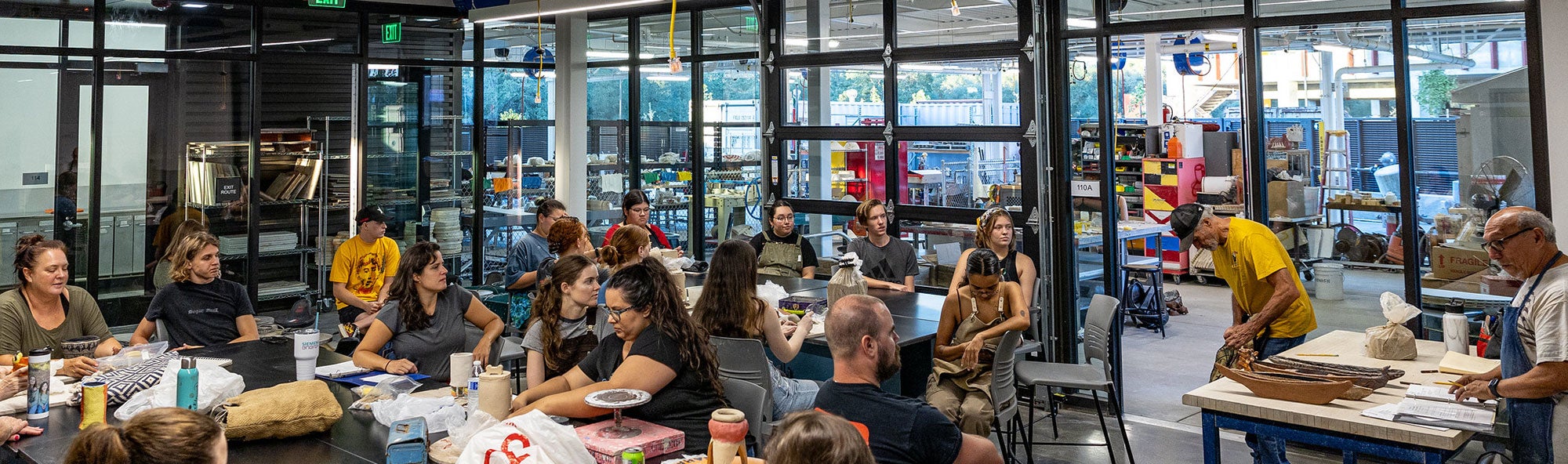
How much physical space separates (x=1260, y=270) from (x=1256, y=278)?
10cm

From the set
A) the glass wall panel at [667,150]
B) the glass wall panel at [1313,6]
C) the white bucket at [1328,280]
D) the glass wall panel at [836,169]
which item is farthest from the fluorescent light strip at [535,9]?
the white bucket at [1328,280]

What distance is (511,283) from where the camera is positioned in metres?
6.87

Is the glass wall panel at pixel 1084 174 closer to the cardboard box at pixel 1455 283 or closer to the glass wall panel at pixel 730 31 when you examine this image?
the cardboard box at pixel 1455 283

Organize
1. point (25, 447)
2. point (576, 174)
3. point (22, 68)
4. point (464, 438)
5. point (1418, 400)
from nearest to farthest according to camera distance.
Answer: point (464, 438)
point (25, 447)
point (1418, 400)
point (22, 68)
point (576, 174)

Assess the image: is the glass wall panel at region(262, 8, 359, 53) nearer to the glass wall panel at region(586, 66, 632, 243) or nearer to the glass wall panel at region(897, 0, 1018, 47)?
the glass wall panel at region(586, 66, 632, 243)

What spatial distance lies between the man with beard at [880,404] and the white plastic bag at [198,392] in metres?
1.90

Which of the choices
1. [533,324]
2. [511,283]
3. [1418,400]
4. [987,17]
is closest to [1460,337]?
[1418,400]

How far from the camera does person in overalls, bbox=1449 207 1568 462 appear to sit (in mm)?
3561

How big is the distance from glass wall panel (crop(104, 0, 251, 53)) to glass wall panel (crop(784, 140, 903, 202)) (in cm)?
438

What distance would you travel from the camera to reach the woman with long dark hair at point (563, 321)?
4.29 m

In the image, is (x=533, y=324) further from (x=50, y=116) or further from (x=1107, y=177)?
(x=50, y=116)

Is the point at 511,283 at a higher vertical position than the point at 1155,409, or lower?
higher

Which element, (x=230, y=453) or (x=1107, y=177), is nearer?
(x=230, y=453)

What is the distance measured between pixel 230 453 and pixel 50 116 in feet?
20.4
